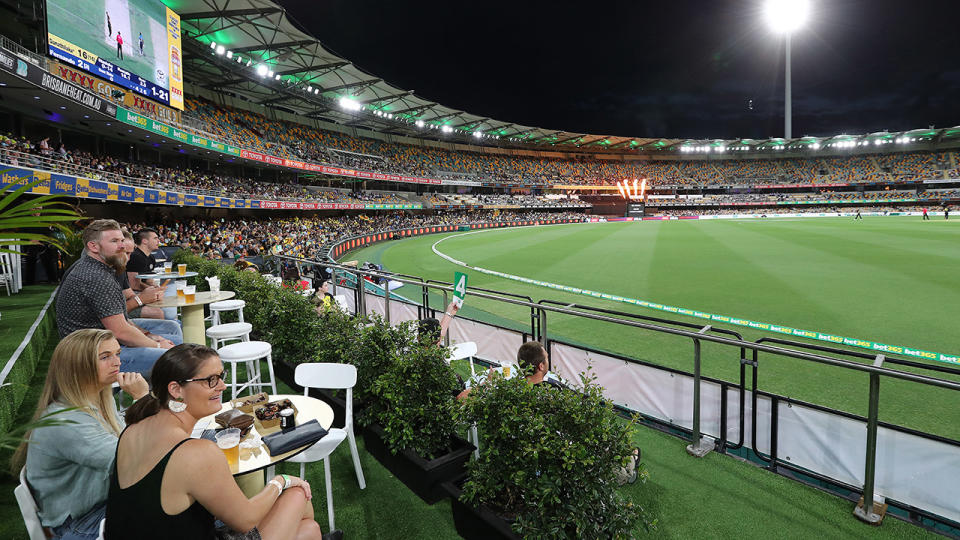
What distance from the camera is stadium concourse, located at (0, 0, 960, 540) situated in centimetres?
244

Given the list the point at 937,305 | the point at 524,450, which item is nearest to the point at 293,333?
the point at 524,450

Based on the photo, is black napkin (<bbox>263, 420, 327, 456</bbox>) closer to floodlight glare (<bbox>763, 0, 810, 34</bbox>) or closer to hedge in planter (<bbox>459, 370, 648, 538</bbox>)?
hedge in planter (<bbox>459, 370, 648, 538</bbox>)

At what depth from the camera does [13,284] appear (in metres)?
9.88

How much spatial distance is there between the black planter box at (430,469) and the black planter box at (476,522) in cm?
29

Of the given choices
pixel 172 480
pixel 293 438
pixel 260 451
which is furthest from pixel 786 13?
pixel 172 480

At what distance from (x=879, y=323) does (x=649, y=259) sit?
34.8 ft

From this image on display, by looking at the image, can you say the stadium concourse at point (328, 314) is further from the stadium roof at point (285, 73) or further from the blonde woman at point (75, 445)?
the stadium roof at point (285, 73)

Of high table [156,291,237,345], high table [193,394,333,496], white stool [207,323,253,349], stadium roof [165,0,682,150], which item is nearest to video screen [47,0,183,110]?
stadium roof [165,0,682,150]

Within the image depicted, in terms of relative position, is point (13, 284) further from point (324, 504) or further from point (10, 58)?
point (324, 504)

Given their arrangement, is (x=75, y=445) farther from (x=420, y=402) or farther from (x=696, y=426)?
(x=696, y=426)

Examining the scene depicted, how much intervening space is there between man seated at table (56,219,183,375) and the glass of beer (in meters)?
2.21

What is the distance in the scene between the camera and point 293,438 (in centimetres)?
259

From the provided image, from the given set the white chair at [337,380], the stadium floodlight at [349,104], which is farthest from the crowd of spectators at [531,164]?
the white chair at [337,380]

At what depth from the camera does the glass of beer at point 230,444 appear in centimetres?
239
